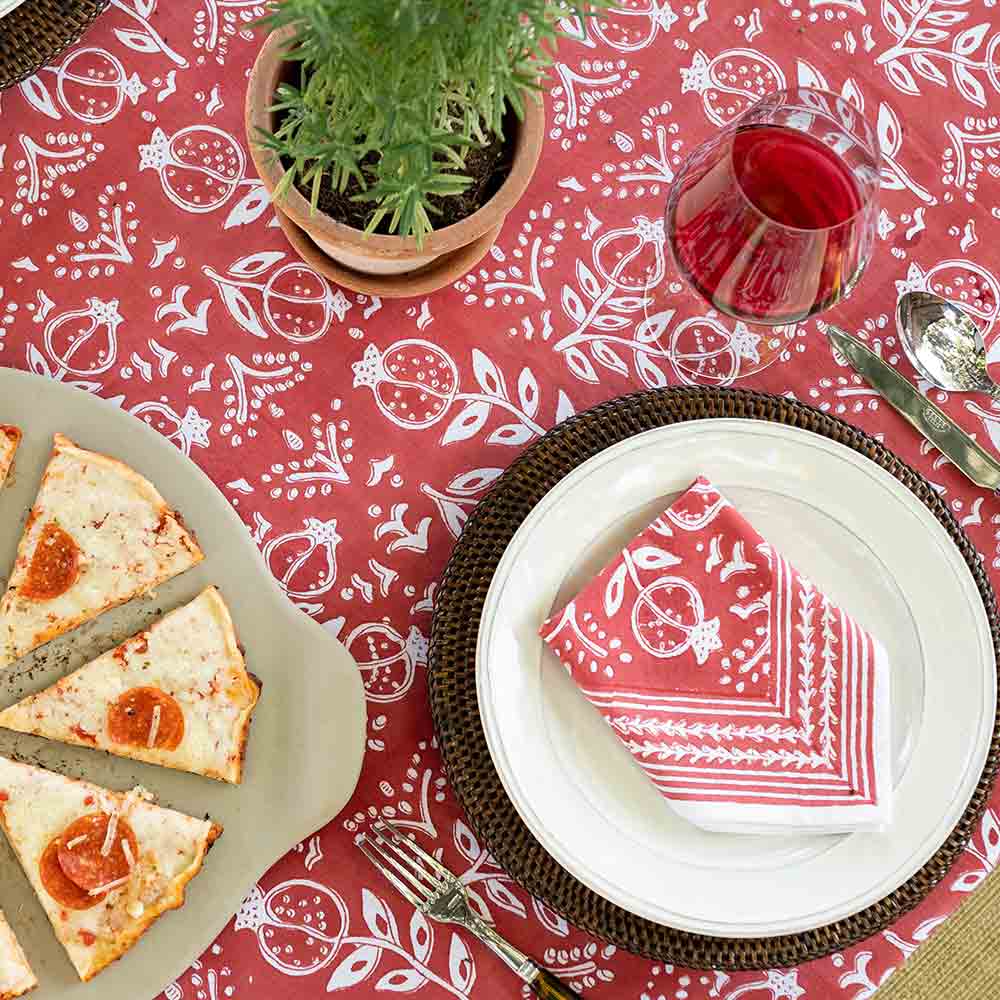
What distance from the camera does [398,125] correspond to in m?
1.13

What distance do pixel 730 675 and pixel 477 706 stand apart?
346 millimetres

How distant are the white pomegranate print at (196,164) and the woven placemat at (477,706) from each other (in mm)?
631

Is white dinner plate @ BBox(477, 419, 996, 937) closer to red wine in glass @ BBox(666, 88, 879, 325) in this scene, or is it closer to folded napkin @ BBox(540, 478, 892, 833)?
folded napkin @ BBox(540, 478, 892, 833)

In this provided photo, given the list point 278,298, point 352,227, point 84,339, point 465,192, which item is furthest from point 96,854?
point 465,192

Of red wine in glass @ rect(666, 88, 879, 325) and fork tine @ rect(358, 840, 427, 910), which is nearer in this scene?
red wine in glass @ rect(666, 88, 879, 325)

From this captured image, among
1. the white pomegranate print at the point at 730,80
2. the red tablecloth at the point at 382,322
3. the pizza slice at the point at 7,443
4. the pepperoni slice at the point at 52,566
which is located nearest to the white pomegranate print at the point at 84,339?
the red tablecloth at the point at 382,322

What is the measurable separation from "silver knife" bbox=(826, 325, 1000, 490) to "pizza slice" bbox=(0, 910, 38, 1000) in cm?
149

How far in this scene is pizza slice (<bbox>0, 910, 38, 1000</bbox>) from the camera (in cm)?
Answer: 154

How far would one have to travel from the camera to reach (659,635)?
1.47 m

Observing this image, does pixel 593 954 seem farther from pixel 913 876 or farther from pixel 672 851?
pixel 913 876

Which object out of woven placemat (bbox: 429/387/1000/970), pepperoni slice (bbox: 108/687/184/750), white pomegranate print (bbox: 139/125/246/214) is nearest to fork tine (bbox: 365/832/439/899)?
woven placemat (bbox: 429/387/1000/970)

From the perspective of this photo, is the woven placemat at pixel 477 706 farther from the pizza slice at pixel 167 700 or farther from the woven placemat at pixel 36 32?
the woven placemat at pixel 36 32

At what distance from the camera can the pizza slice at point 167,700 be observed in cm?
157

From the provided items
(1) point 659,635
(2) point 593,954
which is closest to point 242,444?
(1) point 659,635
